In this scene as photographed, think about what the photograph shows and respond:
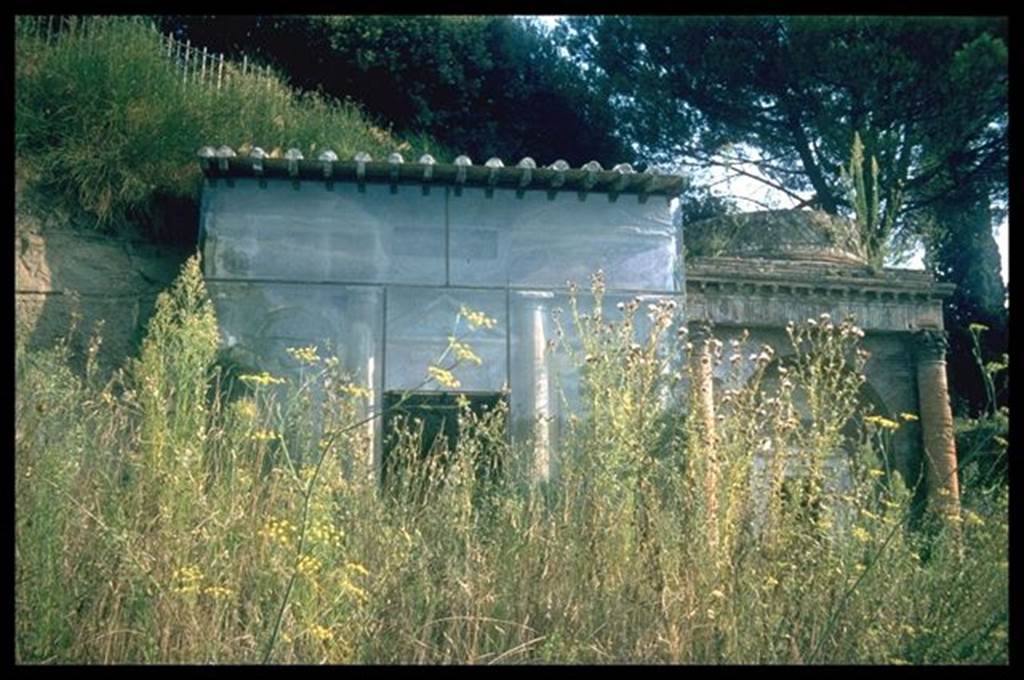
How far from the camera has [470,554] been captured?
4492mm

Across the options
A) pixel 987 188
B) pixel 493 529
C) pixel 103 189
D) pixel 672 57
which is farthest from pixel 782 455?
pixel 987 188

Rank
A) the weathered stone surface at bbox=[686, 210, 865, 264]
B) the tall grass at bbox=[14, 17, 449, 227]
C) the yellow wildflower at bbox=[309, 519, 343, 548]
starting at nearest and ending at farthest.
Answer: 1. the yellow wildflower at bbox=[309, 519, 343, 548]
2. the tall grass at bbox=[14, 17, 449, 227]
3. the weathered stone surface at bbox=[686, 210, 865, 264]

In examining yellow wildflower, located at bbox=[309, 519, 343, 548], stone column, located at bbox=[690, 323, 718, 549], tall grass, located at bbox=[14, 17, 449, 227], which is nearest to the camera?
yellow wildflower, located at bbox=[309, 519, 343, 548]

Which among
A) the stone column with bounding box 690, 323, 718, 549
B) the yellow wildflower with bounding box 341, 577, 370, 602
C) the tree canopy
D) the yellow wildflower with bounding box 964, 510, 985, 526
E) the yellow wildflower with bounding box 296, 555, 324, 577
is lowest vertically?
the yellow wildflower with bounding box 341, 577, 370, 602

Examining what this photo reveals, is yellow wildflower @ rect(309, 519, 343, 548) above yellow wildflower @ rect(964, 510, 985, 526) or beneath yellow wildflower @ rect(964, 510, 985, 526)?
beneath

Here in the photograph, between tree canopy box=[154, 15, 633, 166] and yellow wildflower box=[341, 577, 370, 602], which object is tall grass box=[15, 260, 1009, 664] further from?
tree canopy box=[154, 15, 633, 166]

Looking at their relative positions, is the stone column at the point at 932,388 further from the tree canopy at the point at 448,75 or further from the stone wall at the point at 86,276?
the stone wall at the point at 86,276

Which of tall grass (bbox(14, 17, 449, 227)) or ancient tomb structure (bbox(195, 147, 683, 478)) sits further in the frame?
ancient tomb structure (bbox(195, 147, 683, 478))

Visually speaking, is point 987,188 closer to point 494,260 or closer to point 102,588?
point 494,260

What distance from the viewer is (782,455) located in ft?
14.3

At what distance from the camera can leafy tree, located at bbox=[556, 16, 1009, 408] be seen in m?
11.9

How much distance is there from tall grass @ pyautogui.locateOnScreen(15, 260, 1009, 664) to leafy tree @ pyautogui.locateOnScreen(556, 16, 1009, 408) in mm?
7540

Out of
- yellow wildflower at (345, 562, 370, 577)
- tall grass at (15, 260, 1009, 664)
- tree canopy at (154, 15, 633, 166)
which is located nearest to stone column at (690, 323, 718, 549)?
tall grass at (15, 260, 1009, 664)

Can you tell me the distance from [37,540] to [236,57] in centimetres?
1113
